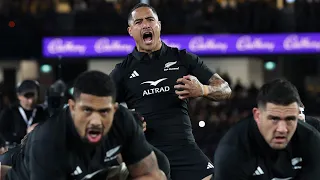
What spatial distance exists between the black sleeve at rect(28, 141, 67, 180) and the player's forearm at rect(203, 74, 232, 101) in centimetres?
169

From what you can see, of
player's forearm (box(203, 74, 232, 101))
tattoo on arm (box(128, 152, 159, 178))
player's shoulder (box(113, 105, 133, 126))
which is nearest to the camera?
player's shoulder (box(113, 105, 133, 126))

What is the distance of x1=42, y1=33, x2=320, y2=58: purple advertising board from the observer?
624 inches

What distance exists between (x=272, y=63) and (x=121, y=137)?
38.9ft

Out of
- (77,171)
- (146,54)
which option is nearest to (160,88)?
(146,54)

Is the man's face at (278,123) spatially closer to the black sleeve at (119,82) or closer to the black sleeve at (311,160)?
the black sleeve at (311,160)

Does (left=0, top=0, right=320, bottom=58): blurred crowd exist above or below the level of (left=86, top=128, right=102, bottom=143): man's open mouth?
above

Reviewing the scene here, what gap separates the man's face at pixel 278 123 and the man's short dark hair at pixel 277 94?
27 mm

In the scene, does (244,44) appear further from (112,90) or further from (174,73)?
(112,90)

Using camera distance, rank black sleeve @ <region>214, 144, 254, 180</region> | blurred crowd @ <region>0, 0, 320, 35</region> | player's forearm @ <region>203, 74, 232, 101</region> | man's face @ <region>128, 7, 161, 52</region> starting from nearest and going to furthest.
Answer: black sleeve @ <region>214, 144, 254, 180</region>
player's forearm @ <region>203, 74, 232, 101</region>
man's face @ <region>128, 7, 161, 52</region>
blurred crowd @ <region>0, 0, 320, 35</region>

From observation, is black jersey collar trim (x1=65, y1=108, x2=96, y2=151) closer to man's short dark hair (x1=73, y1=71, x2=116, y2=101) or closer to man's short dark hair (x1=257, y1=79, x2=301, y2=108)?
man's short dark hair (x1=73, y1=71, x2=116, y2=101)

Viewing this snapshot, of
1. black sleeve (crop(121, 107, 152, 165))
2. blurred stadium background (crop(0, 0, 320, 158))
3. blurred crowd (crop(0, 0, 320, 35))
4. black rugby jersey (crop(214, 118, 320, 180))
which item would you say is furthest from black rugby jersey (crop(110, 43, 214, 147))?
blurred crowd (crop(0, 0, 320, 35))

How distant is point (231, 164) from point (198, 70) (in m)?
1.61

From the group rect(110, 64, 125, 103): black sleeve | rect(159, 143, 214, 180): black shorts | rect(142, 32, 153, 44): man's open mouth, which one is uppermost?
rect(142, 32, 153, 44): man's open mouth

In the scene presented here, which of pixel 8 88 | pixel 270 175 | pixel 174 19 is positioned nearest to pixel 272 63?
pixel 174 19
